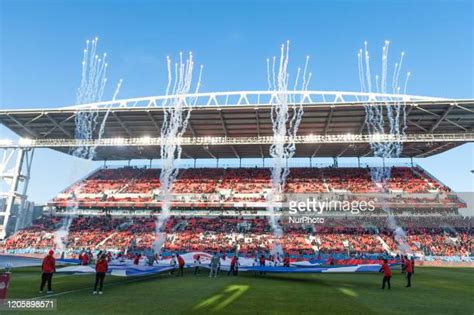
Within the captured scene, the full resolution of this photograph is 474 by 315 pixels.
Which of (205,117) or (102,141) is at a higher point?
(205,117)

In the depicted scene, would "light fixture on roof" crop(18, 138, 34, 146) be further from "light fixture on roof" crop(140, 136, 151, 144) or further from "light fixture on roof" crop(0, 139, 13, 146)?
"light fixture on roof" crop(140, 136, 151, 144)

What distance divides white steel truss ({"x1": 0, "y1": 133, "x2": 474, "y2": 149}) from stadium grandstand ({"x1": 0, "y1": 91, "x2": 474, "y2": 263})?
14cm

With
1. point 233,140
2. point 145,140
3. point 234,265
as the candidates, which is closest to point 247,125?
point 233,140

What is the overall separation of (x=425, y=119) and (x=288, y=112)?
17.4 m

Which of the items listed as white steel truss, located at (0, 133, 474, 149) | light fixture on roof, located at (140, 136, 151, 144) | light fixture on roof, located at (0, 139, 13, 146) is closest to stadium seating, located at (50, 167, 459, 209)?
white steel truss, located at (0, 133, 474, 149)

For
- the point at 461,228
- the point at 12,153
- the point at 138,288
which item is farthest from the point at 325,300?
the point at 12,153

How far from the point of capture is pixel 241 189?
50812 millimetres

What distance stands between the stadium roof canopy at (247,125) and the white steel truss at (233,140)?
0.31ft

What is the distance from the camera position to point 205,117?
44.2 meters

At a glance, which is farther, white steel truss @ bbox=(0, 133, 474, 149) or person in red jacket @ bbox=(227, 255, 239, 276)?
white steel truss @ bbox=(0, 133, 474, 149)

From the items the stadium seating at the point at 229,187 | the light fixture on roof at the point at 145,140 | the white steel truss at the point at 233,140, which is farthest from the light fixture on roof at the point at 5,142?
the light fixture on roof at the point at 145,140

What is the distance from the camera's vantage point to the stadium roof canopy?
41.2 metres

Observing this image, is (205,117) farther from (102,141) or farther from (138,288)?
(138,288)

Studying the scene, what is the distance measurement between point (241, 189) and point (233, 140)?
8.22 m
